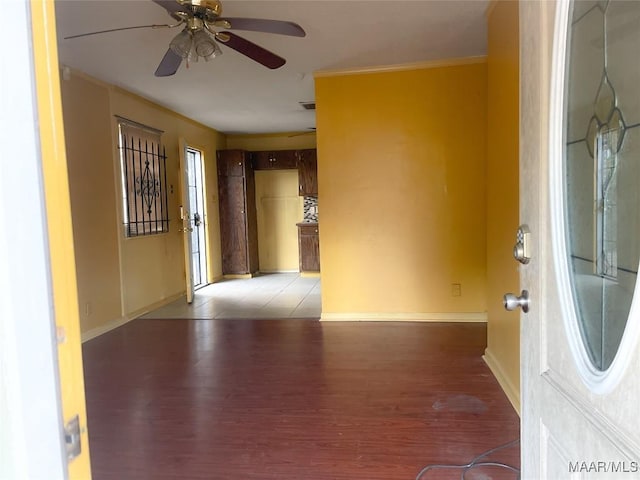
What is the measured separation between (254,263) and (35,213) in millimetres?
7134

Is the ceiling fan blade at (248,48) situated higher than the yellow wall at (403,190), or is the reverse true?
the ceiling fan blade at (248,48)

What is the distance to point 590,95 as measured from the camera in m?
0.89

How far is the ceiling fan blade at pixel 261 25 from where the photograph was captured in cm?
231

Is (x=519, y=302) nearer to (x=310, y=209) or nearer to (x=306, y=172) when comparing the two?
(x=306, y=172)

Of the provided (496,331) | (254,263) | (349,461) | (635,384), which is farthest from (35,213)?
(254,263)

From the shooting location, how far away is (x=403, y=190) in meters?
4.18

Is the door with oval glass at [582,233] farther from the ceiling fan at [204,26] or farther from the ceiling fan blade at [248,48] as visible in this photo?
the ceiling fan blade at [248,48]

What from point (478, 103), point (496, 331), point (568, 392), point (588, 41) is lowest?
point (496, 331)

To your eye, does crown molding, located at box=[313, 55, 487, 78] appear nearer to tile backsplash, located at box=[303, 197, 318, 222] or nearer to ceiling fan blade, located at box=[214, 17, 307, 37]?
ceiling fan blade, located at box=[214, 17, 307, 37]

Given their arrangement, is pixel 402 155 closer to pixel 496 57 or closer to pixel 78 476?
pixel 496 57

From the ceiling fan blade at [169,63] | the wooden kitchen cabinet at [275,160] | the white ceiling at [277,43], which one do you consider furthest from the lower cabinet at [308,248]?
the ceiling fan blade at [169,63]

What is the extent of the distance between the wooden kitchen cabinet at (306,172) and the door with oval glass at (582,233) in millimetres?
6066

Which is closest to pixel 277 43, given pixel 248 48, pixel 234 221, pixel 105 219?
pixel 248 48

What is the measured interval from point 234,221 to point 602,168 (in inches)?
262
